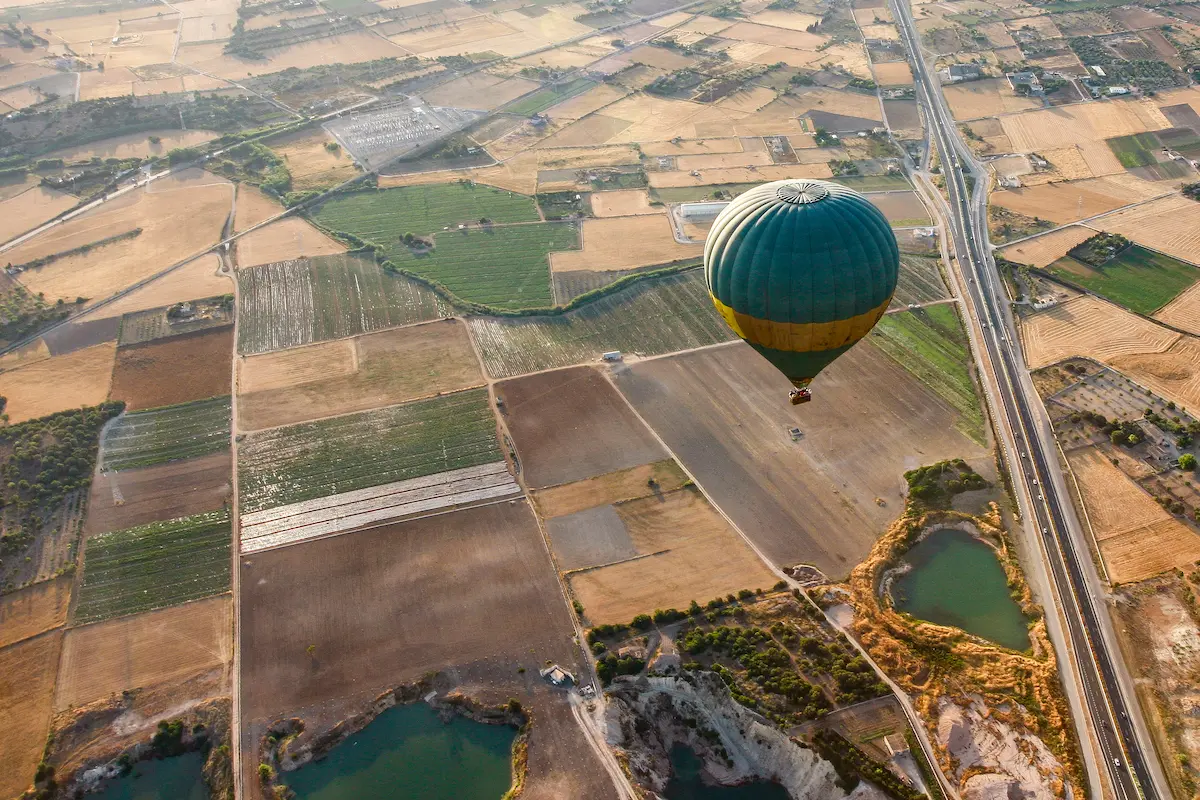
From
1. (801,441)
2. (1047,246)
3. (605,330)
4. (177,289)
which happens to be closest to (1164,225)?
(1047,246)

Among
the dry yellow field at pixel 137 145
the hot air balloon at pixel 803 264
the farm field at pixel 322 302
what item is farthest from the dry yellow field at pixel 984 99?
the dry yellow field at pixel 137 145

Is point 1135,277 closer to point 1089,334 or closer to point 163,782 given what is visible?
point 1089,334

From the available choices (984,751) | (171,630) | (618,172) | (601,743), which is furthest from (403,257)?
(984,751)

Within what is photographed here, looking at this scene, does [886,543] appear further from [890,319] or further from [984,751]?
[890,319]

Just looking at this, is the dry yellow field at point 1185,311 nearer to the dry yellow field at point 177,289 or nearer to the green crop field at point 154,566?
the green crop field at point 154,566

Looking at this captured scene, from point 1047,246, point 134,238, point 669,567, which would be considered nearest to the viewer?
point 669,567

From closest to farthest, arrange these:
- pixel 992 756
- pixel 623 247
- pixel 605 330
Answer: pixel 992 756, pixel 605 330, pixel 623 247

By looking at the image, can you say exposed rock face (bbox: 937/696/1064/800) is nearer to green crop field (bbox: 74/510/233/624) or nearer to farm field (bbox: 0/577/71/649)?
green crop field (bbox: 74/510/233/624)
